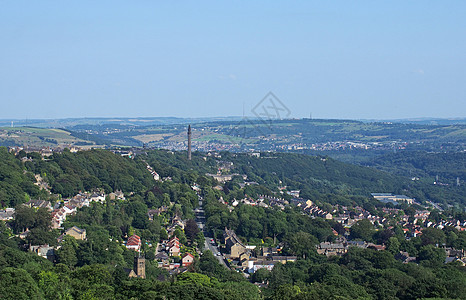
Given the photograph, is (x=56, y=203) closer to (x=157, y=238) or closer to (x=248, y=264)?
(x=157, y=238)

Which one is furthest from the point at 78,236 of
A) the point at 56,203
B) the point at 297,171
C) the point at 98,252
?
the point at 297,171

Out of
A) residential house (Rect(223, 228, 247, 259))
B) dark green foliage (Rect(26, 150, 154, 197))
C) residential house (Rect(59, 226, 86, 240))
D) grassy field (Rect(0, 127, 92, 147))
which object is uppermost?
dark green foliage (Rect(26, 150, 154, 197))

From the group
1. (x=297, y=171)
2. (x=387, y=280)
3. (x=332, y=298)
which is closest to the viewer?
(x=332, y=298)

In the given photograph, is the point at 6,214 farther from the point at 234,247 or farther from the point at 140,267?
the point at 234,247

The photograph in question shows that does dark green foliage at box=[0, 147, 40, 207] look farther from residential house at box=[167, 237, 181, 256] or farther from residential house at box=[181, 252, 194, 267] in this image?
residential house at box=[181, 252, 194, 267]

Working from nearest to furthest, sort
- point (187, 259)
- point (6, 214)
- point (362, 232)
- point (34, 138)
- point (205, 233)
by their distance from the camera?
1. point (187, 259)
2. point (6, 214)
3. point (205, 233)
4. point (362, 232)
5. point (34, 138)

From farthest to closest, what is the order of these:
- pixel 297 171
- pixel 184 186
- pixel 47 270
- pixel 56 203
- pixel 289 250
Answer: pixel 297 171 → pixel 184 186 → pixel 56 203 → pixel 289 250 → pixel 47 270

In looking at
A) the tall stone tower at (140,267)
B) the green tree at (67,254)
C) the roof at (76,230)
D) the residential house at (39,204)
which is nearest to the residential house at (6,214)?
the residential house at (39,204)

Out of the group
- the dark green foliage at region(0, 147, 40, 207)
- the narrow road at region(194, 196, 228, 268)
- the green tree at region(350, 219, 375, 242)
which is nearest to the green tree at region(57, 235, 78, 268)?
the narrow road at region(194, 196, 228, 268)

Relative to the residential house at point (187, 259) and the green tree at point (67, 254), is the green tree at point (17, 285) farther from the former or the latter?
the residential house at point (187, 259)

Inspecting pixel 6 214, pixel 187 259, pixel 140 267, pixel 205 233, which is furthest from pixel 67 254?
pixel 205 233

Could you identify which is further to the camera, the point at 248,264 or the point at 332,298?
the point at 248,264
